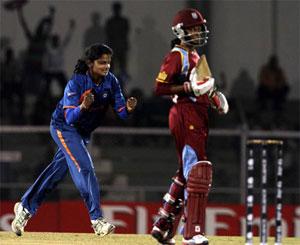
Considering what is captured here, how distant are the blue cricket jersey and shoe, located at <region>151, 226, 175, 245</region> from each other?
1.24 metres

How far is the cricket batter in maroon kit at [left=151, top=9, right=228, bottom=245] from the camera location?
1030cm

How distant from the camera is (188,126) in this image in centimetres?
1041

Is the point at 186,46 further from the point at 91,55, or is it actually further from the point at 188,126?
the point at 91,55

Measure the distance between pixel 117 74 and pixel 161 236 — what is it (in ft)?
33.4

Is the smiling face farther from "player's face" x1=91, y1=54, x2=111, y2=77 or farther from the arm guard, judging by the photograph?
the arm guard

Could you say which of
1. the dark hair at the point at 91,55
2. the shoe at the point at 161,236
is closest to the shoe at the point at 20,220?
the dark hair at the point at 91,55

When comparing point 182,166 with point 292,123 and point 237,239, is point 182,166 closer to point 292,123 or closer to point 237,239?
point 237,239

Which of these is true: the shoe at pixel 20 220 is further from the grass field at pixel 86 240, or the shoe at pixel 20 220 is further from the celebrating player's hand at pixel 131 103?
the celebrating player's hand at pixel 131 103

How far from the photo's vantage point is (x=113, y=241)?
1144 centimetres

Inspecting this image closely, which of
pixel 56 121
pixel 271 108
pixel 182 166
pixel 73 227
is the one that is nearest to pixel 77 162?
pixel 56 121

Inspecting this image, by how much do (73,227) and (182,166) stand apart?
7.14 metres

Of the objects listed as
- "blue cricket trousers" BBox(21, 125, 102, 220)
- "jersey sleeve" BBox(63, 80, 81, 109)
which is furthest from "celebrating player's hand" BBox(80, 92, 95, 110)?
"blue cricket trousers" BBox(21, 125, 102, 220)

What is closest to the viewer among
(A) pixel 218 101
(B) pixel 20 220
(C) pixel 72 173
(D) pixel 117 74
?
(A) pixel 218 101

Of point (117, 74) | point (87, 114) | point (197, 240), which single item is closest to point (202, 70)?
point (197, 240)
